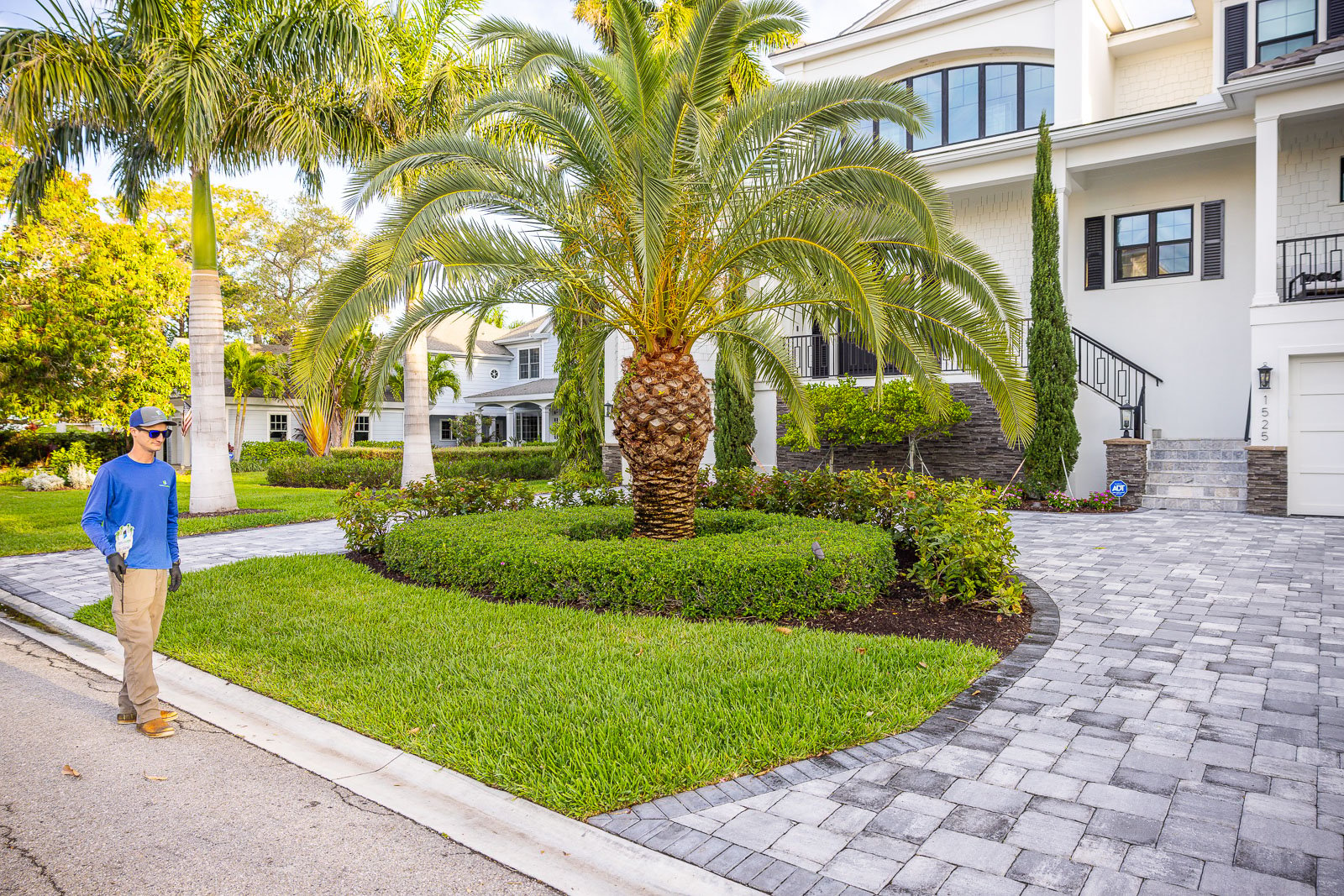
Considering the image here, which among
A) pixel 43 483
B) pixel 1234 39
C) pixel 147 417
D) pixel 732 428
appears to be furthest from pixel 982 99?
pixel 43 483

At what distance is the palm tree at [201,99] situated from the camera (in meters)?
11.6

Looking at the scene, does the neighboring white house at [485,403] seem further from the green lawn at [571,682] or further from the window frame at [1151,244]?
the green lawn at [571,682]

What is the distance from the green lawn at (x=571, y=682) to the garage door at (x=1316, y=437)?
10.4 metres

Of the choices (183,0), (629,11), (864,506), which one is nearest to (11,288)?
(183,0)

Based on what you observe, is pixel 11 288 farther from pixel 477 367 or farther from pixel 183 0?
pixel 477 367

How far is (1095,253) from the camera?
15.8 meters

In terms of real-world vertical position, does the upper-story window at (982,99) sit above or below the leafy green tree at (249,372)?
above

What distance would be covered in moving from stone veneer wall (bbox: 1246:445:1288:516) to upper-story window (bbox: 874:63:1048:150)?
791 cm

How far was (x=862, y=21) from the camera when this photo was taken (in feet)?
60.8

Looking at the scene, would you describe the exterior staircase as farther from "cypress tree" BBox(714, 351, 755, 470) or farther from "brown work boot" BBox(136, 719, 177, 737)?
"brown work boot" BBox(136, 719, 177, 737)

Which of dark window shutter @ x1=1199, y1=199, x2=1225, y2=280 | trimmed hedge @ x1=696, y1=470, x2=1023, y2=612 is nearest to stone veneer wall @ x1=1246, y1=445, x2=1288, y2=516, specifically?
dark window shutter @ x1=1199, y1=199, x2=1225, y2=280

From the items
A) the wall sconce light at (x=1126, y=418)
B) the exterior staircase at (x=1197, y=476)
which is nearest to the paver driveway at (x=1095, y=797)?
the exterior staircase at (x=1197, y=476)

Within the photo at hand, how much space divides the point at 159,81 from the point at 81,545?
682 centimetres

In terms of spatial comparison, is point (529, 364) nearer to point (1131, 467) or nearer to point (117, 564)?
point (1131, 467)
